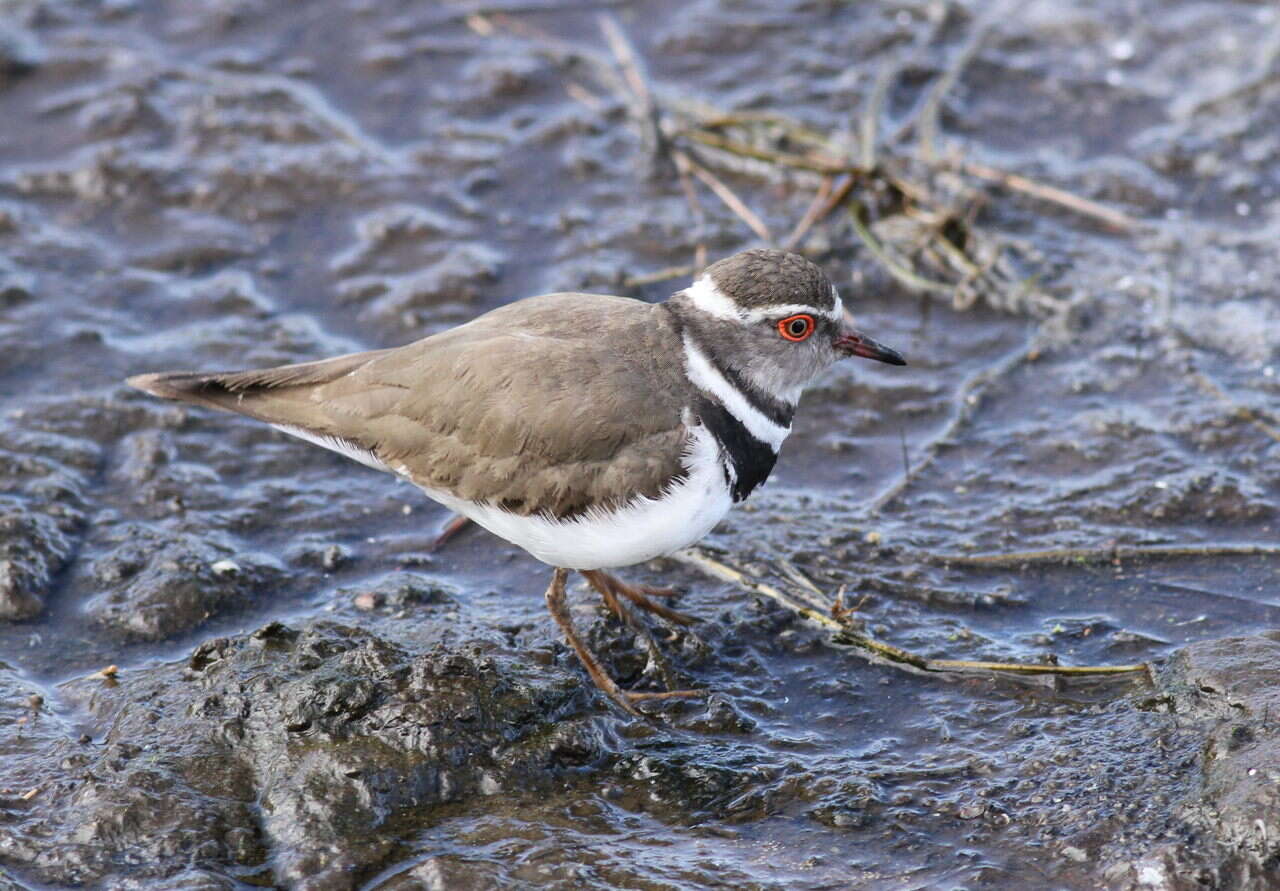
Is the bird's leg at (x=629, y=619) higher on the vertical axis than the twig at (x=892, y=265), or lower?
lower

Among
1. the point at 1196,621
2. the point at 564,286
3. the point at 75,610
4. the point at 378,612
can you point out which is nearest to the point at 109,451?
the point at 75,610

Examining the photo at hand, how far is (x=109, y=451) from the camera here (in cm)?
660

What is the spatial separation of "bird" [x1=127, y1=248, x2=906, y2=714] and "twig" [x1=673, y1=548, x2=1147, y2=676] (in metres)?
0.48

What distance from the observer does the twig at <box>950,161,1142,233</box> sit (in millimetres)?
7816

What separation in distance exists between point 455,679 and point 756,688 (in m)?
1.20

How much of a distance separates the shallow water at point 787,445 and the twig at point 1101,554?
41 mm

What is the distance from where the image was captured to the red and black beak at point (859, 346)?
18.0ft

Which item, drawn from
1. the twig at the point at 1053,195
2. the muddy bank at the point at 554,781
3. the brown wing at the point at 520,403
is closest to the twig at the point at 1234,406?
the twig at the point at 1053,195

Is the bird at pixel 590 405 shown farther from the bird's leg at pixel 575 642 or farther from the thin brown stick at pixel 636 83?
the thin brown stick at pixel 636 83

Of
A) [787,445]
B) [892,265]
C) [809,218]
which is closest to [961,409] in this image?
[787,445]

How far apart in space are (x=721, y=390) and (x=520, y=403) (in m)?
0.78

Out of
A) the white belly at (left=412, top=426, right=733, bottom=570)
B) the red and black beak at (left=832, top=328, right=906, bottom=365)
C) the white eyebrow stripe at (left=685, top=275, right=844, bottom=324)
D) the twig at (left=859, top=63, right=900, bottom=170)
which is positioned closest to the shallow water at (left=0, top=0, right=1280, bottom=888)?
the twig at (left=859, top=63, right=900, bottom=170)

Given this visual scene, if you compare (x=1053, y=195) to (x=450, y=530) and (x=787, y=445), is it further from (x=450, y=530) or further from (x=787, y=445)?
(x=450, y=530)

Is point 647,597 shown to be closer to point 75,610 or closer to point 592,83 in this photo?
point 75,610
